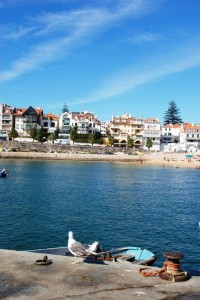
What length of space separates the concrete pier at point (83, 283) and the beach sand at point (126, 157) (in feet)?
362

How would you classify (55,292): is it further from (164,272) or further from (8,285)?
(164,272)

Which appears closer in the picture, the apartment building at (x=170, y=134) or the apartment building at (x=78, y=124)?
the apartment building at (x=78, y=124)

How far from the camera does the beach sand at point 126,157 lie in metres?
126

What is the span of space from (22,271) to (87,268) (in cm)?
245

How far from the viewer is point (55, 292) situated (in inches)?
452

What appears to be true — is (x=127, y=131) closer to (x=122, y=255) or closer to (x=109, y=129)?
(x=109, y=129)

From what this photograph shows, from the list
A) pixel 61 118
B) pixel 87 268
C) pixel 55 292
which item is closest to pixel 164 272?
pixel 87 268

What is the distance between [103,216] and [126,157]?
99612 millimetres

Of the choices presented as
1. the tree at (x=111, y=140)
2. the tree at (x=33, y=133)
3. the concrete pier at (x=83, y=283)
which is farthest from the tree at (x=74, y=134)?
the concrete pier at (x=83, y=283)

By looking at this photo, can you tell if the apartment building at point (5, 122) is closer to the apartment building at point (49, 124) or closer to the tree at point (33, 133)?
the tree at point (33, 133)

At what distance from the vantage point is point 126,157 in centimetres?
13425

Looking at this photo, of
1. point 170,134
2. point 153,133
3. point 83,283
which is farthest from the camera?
point 170,134

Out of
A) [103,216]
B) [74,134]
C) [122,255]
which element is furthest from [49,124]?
[122,255]

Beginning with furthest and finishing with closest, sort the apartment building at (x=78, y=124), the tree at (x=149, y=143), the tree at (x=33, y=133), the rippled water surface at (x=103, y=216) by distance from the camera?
1. the apartment building at (x=78, y=124)
2. the tree at (x=149, y=143)
3. the tree at (x=33, y=133)
4. the rippled water surface at (x=103, y=216)
